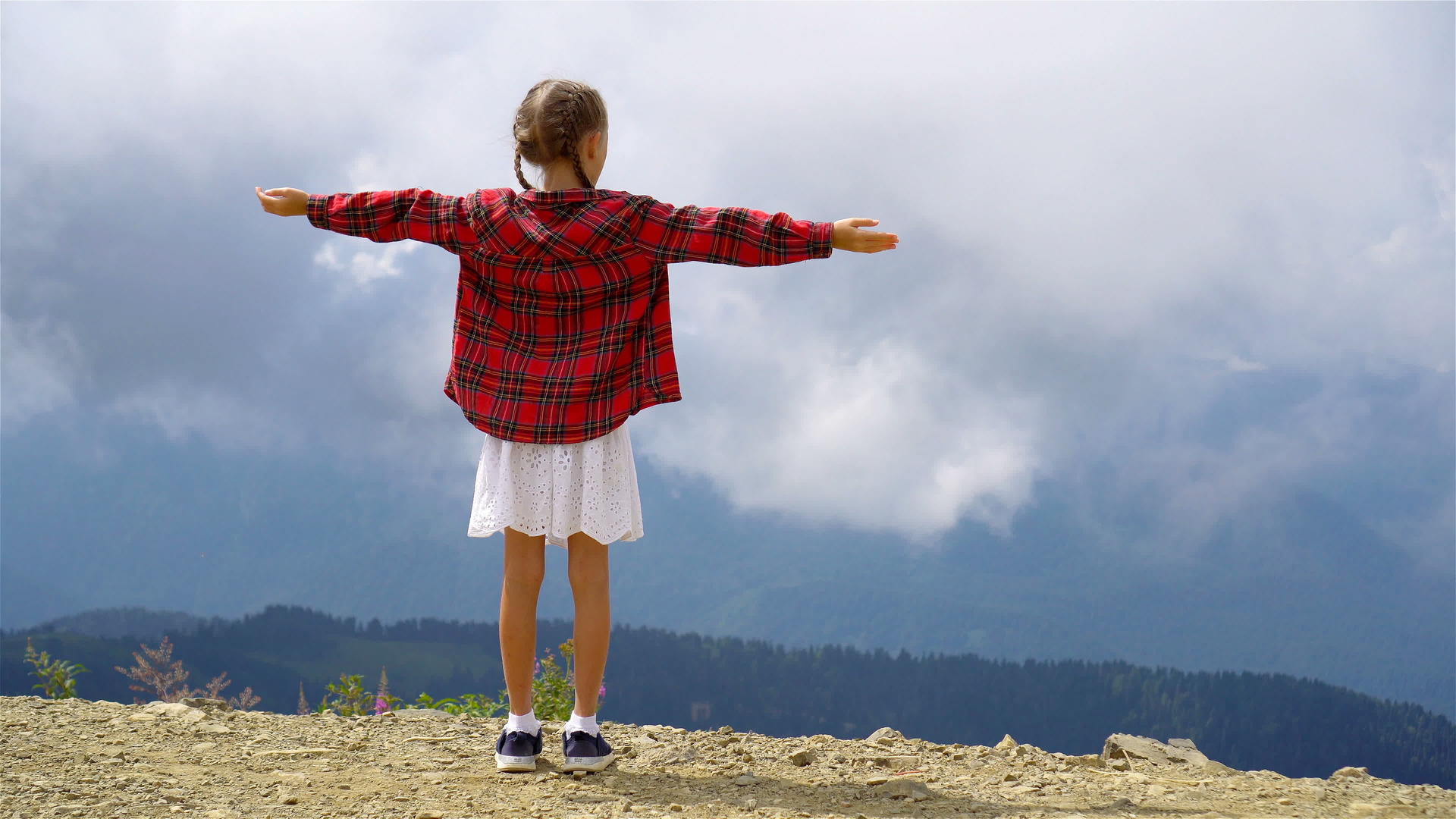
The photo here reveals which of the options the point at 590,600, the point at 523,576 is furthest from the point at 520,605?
the point at 590,600

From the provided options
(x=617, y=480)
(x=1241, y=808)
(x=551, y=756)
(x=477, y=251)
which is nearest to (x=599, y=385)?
(x=617, y=480)

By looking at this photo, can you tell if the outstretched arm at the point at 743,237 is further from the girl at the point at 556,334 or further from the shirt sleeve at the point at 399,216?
the shirt sleeve at the point at 399,216

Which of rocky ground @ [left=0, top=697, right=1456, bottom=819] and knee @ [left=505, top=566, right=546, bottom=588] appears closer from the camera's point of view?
rocky ground @ [left=0, top=697, right=1456, bottom=819]

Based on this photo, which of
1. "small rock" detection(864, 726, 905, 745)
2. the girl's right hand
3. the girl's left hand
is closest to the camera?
the girl's right hand

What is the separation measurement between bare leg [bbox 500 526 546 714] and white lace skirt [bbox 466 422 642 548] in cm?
6

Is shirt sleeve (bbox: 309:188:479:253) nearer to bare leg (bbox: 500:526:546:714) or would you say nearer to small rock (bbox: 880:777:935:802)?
bare leg (bbox: 500:526:546:714)

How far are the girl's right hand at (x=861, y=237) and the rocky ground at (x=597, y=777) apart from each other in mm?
1545

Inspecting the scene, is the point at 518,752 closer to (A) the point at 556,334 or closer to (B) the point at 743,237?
(A) the point at 556,334

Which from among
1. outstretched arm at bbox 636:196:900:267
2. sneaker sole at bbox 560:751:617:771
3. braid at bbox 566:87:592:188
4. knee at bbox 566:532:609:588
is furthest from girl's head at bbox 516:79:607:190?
sneaker sole at bbox 560:751:617:771

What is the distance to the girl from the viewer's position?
10.5 ft

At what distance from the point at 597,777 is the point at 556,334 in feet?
4.47

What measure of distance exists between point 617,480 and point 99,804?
1.70 metres

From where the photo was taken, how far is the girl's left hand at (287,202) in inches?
134

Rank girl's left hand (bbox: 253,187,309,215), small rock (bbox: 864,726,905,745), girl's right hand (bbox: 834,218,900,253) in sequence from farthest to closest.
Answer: small rock (bbox: 864,726,905,745), girl's left hand (bbox: 253,187,309,215), girl's right hand (bbox: 834,218,900,253)
